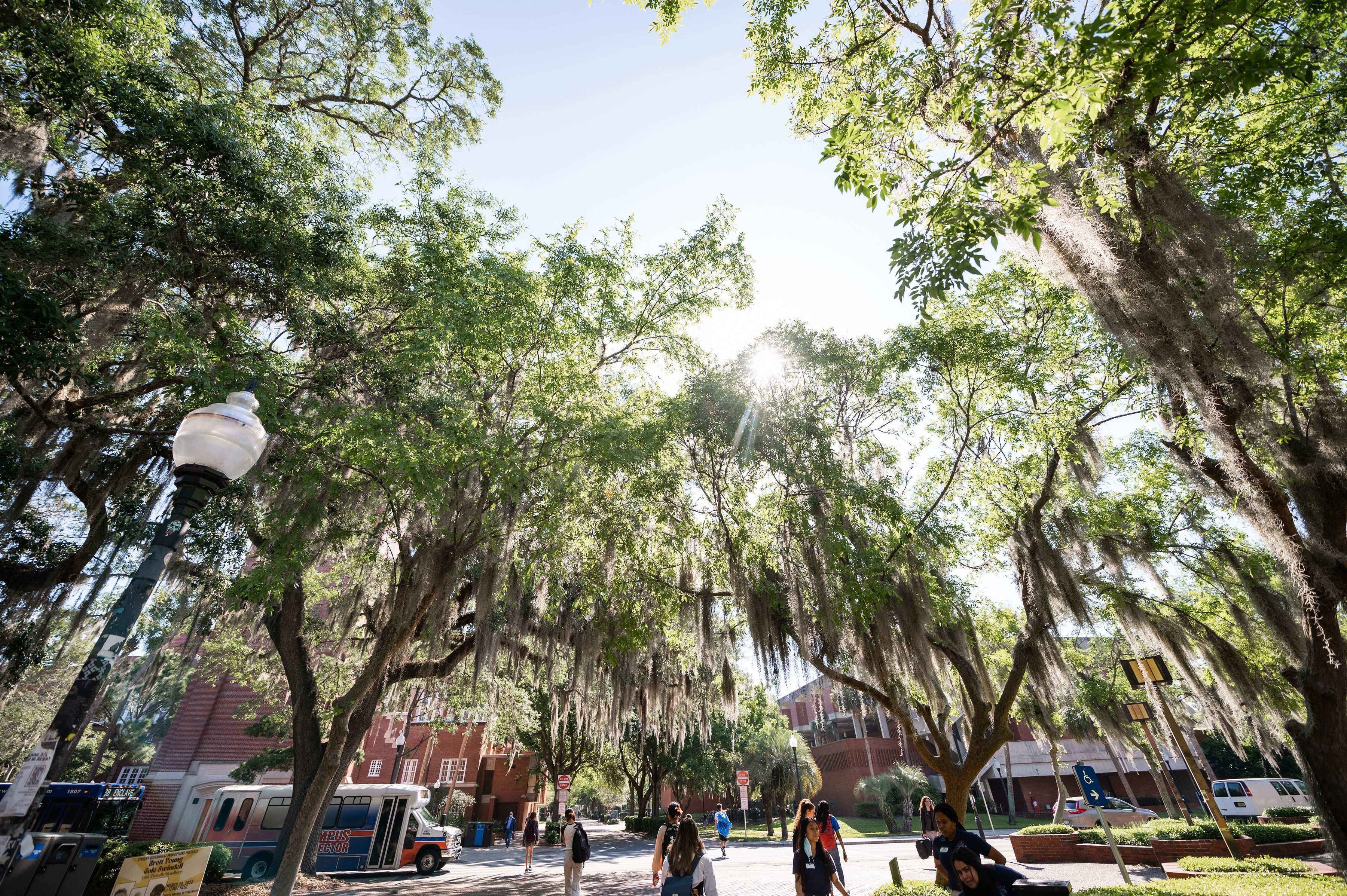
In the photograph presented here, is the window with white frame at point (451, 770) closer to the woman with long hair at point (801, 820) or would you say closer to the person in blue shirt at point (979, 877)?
the woman with long hair at point (801, 820)

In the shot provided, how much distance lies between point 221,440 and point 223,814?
55.1 ft

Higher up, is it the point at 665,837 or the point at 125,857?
the point at 665,837

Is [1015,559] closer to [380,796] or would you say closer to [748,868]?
[748,868]

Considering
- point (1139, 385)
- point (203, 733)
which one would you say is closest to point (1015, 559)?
point (1139, 385)

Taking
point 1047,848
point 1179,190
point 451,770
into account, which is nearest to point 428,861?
point 1047,848

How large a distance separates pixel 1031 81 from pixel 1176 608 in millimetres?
11679

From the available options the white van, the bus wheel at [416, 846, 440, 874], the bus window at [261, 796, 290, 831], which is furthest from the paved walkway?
the white van

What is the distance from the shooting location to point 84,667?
327 centimetres

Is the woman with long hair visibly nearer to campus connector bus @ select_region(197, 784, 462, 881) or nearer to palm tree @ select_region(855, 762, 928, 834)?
campus connector bus @ select_region(197, 784, 462, 881)

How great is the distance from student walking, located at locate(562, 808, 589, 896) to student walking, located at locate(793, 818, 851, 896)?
3359mm

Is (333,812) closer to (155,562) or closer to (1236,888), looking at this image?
(155,562)

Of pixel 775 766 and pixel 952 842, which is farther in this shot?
pixel 775 766

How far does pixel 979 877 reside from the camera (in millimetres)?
4219

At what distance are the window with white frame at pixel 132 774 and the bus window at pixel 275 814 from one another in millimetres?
18808
